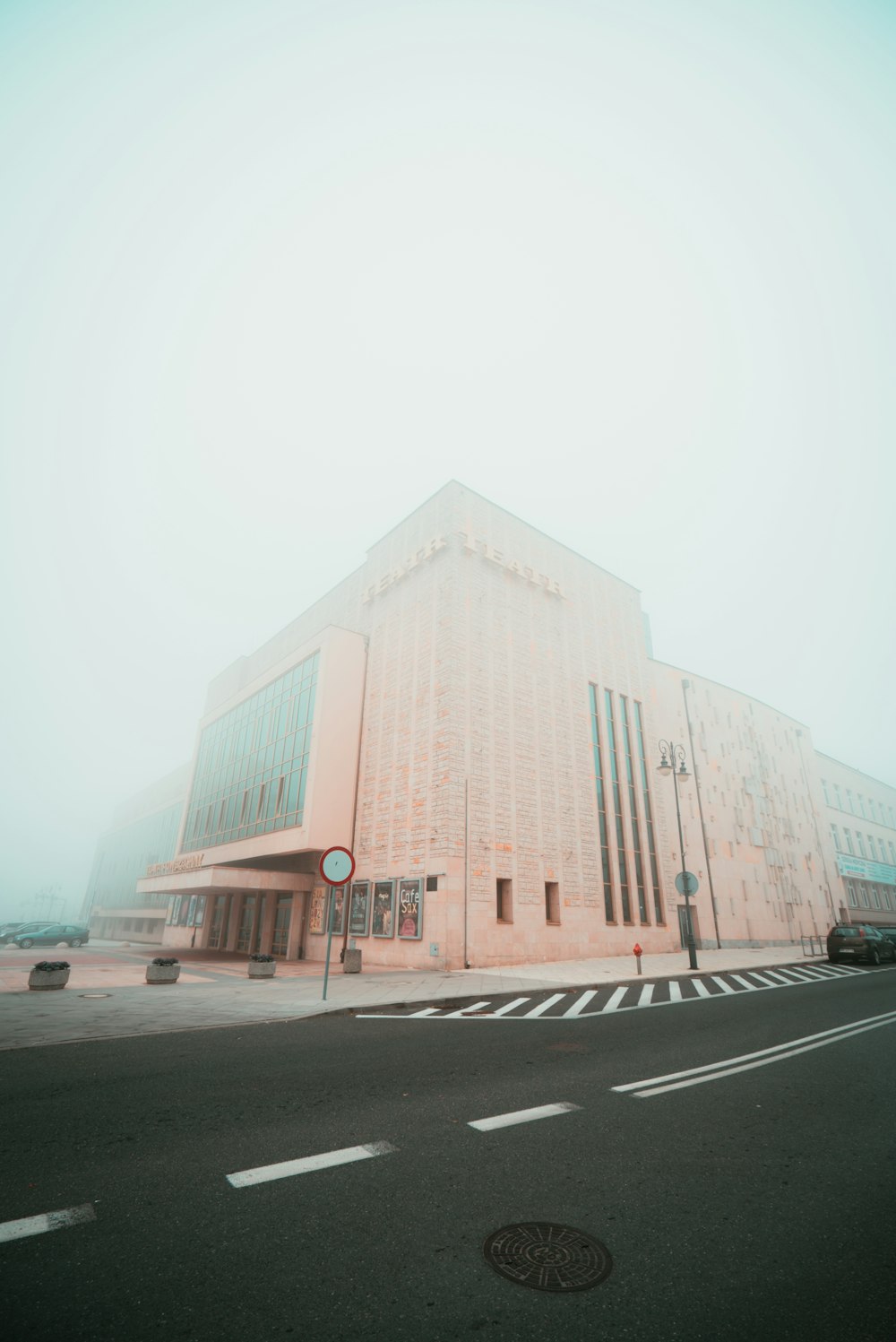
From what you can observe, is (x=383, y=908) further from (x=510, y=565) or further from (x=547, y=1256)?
(x=547, y=1256)

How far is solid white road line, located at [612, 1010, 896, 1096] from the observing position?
6160 millimetres

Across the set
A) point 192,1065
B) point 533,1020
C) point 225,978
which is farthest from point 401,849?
point 192,1065

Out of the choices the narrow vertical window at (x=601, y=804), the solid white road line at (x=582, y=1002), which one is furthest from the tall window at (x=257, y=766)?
the solid white road line at (x=582, y=1002)

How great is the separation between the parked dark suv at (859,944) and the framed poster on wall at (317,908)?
69.0 feet

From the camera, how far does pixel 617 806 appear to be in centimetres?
2912

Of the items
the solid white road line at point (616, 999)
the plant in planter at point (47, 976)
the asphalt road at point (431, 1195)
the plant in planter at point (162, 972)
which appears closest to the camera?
the asphalt road at point (431, 1195)

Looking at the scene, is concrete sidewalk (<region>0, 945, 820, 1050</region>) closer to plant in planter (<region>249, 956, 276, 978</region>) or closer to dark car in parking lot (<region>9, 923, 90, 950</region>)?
plant in planter (<region>249, 956, 276, 978</region>)

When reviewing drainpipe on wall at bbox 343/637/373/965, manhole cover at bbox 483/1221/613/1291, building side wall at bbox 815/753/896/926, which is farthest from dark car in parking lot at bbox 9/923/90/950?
building side wall at bbox 815/753/896/926

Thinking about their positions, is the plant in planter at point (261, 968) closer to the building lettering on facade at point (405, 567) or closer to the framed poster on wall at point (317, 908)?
the framed poster on wall at point (317, 908)

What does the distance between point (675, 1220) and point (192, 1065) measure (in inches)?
213

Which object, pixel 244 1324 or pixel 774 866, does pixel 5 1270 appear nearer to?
pixel 244 1324

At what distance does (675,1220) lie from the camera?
348 centimetres

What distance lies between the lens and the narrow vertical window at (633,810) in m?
28.3

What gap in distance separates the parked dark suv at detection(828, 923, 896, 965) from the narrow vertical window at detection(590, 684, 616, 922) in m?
8.49
